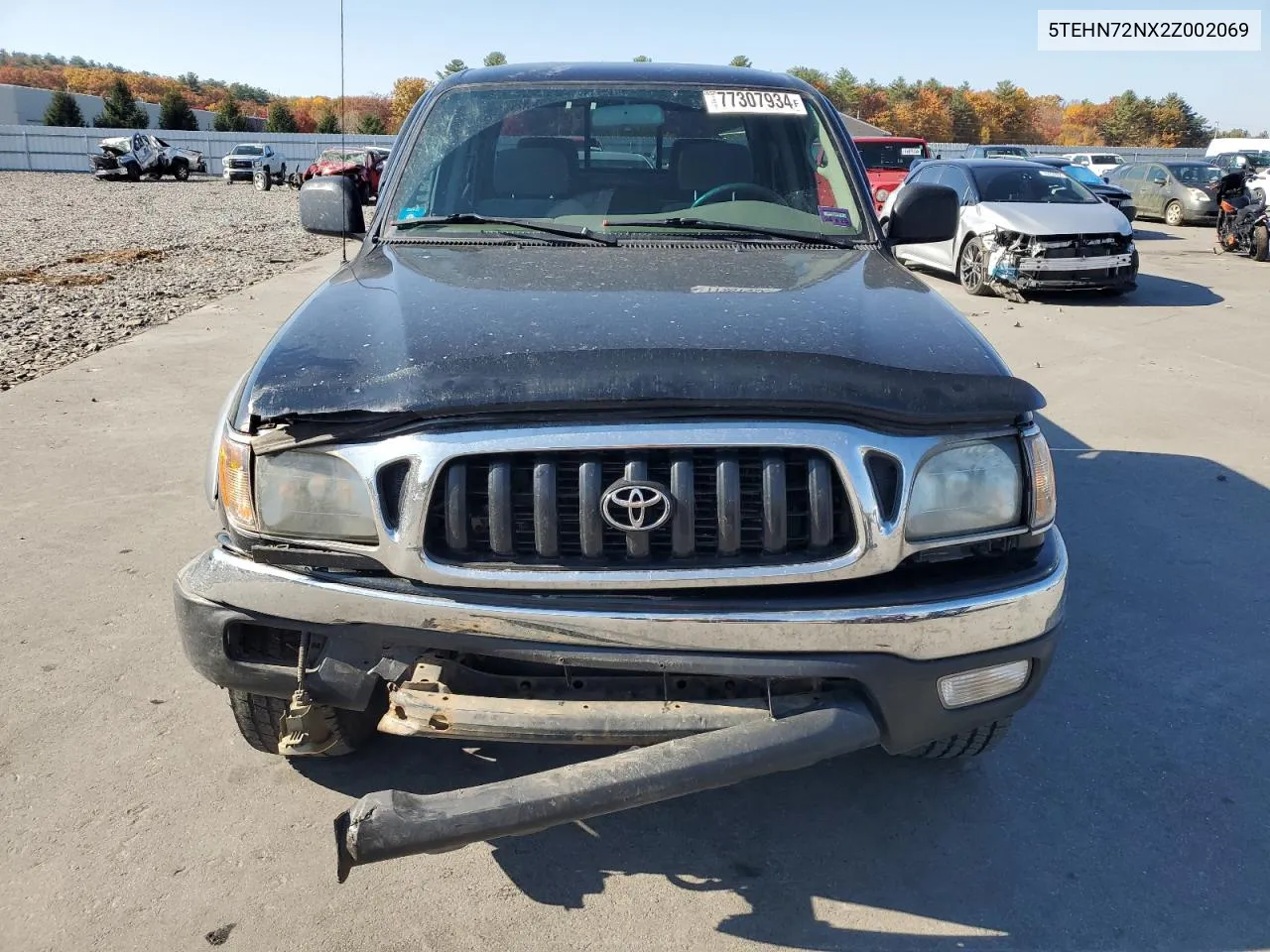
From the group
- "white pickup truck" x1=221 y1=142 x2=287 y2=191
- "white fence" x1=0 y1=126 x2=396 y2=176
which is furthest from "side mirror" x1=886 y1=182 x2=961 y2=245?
"white fence" x1=0 y1=126 x2=396 y2=176

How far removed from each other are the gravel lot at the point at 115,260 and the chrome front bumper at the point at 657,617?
20.1 ft

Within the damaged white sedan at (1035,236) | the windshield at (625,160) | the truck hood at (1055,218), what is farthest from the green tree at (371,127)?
the windshield at (625,160)

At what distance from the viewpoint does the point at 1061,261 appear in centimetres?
1123

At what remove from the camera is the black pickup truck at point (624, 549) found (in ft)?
6.81

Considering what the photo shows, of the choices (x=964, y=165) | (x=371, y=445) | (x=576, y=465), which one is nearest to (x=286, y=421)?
(x=371, y=445)

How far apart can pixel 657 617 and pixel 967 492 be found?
0.74 m

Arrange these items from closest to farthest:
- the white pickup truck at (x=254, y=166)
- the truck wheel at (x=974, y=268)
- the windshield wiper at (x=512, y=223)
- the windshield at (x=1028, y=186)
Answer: the windshield wiper at (x=512, y=223) → the truck wheel at (x=974, y=268) → the windshield at (x=1028, y=186) → the white pickup truck at (x=254, y=166)

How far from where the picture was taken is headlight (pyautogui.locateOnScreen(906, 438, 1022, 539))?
218cm

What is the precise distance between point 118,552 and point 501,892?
2.76 m

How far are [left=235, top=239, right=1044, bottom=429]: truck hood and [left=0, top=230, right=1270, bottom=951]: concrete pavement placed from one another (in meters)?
1.13

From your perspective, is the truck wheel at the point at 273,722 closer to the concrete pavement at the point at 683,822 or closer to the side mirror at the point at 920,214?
the concrete pavement at the point at 683,822

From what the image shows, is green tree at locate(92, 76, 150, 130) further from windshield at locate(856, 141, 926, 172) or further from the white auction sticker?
the white auction sticker

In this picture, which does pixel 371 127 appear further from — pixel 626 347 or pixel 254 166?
pixel 626 347

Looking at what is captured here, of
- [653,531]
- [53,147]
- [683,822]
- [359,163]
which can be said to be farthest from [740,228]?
[53,147]
